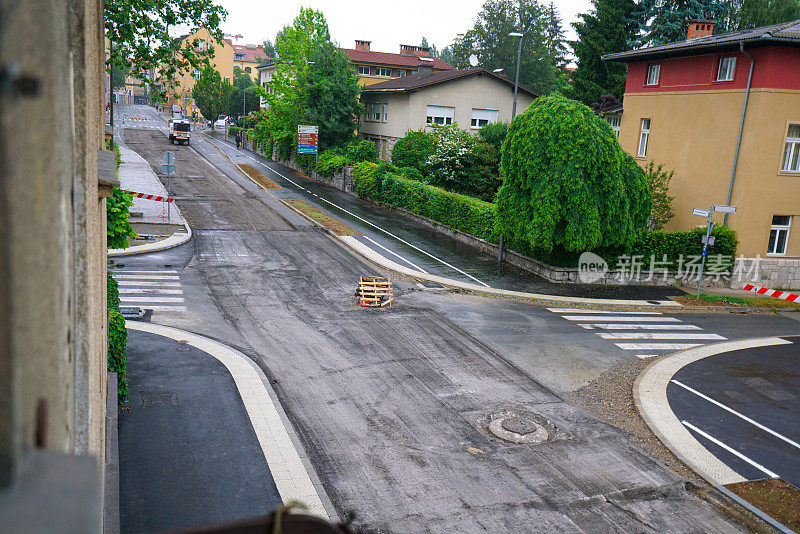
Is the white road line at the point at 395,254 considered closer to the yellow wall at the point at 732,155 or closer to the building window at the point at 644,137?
the yellow wall at the point at 732,155

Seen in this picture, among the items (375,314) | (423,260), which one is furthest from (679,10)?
(375,314)

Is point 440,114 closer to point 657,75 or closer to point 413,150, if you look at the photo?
point 413,150

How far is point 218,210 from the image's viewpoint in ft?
118

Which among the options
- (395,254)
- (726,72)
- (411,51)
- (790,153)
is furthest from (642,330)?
(411,51)

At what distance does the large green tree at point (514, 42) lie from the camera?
305ft

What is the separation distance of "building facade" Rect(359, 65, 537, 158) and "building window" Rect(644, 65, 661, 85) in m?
17.4

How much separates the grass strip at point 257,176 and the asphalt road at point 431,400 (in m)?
22.0

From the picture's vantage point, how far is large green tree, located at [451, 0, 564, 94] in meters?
93.1

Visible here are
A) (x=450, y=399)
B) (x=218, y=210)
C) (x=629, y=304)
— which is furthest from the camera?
(x=218, y=210)

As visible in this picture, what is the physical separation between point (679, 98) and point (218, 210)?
23.8 m

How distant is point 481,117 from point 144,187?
2507 centimetres

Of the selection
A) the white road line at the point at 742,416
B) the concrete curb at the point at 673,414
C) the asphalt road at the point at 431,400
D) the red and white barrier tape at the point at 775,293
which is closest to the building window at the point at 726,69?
the red and white barrier tape at the point at 775,293

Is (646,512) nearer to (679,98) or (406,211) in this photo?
→ (679,98)

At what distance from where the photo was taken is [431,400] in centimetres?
1339
